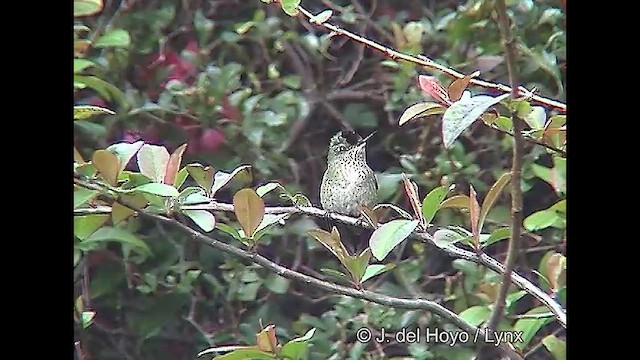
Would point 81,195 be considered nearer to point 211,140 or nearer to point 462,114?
point 211,140

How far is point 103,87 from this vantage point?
0.92 metres

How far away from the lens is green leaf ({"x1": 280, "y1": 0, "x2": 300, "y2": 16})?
90cm

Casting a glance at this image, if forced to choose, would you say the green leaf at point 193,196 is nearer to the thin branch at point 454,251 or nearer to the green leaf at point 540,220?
the thin branch at point 454,251

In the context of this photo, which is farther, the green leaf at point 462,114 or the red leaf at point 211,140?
the red leaf at point 211,140

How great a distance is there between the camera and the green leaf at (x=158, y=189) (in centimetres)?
84

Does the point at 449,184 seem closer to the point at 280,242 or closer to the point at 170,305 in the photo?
the point at 280,242

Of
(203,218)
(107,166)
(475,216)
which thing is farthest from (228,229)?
(475,216)

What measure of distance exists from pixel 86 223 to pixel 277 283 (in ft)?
0.64

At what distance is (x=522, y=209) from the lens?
0.90 metres

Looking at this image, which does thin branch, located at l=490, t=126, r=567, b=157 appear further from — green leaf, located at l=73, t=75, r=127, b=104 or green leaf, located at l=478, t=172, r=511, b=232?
green leaf, located at l=73, t=75, r=127, b=104

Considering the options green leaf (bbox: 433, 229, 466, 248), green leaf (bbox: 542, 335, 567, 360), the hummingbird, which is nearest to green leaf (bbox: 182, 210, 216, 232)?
the hummingbird

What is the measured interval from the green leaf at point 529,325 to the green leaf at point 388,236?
0.14 meters

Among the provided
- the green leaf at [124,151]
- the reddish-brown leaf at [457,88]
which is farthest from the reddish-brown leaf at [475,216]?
the green leaf at [124,151]

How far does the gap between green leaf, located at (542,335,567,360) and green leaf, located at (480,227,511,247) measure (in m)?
0.11
